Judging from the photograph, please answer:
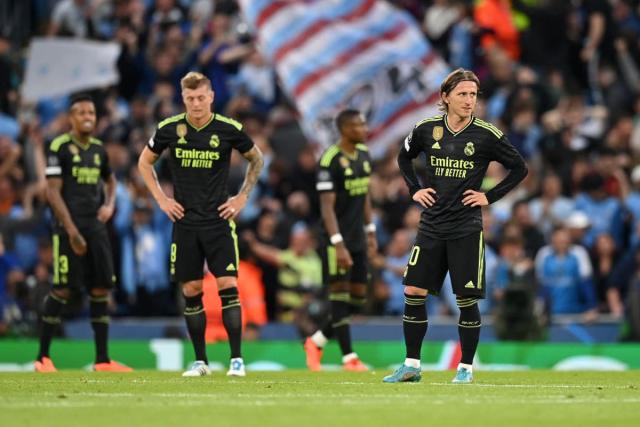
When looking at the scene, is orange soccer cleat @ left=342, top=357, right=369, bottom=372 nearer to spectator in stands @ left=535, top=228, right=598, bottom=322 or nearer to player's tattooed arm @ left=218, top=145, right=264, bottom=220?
player's tattooed arm @ left=218, top=145, right=264, bottom=220

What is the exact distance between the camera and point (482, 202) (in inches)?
516

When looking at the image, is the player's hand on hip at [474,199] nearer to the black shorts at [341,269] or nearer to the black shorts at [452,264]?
the black shorts at [452,264]

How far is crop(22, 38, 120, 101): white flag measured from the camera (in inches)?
934

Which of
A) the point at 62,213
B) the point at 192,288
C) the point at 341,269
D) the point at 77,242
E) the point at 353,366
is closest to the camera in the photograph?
the point at 192,288

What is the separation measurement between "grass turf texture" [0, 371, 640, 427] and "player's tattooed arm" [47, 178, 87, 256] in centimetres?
195

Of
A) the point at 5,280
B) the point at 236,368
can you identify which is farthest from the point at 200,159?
the point at 5,280

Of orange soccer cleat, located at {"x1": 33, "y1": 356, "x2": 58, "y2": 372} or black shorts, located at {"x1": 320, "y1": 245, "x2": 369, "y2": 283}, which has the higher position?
black shorts, located at {"x1": 320, "y1": 245, "x2": 369, "y2": 283}

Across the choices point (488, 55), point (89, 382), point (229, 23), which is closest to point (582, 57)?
point (488, 55)

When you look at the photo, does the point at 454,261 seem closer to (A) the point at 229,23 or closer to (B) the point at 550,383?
(B) the point at 550,383

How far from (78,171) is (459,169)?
16.7 feet

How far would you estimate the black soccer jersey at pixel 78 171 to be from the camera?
1648cm

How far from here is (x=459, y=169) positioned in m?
13.2

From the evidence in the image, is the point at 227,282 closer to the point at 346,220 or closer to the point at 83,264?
the point at 83,264

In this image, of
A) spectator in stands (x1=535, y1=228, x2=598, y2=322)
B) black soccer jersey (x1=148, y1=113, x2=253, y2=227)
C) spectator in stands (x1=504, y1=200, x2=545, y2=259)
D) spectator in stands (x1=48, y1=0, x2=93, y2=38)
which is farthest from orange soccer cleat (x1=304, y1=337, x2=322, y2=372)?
spectator in stands (x1=48, y1=0, x2=93, y2=38)
